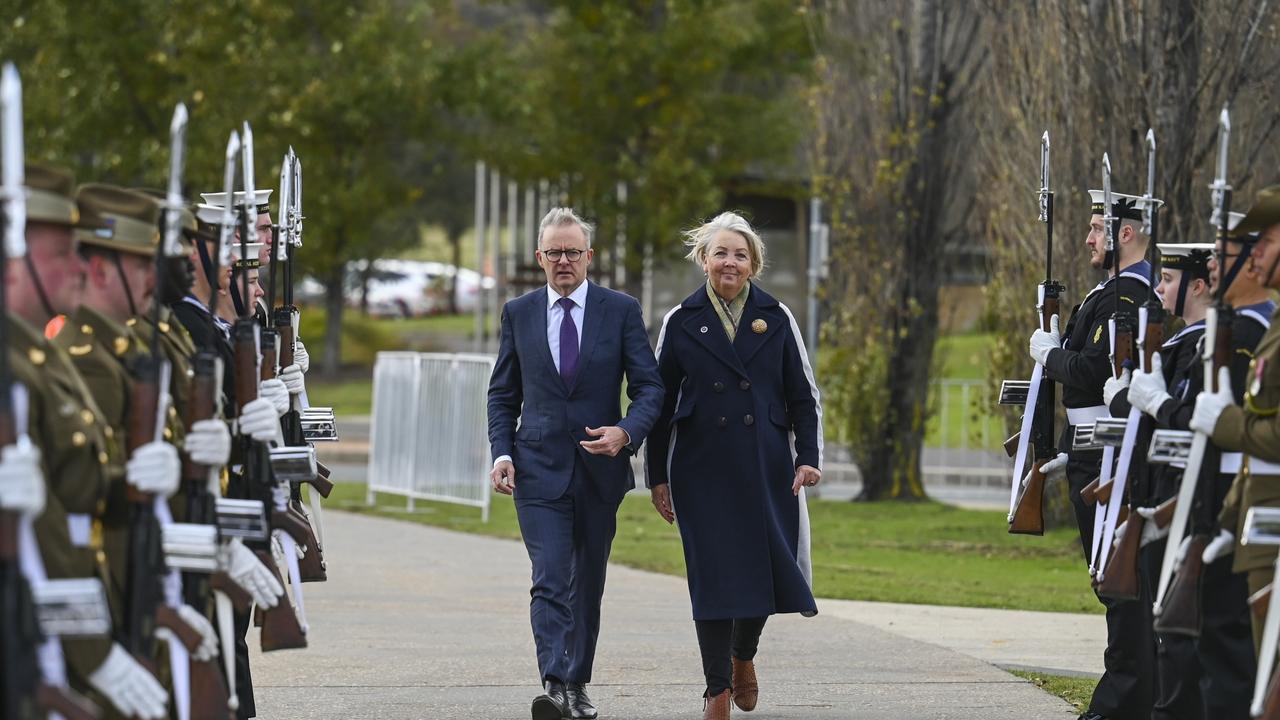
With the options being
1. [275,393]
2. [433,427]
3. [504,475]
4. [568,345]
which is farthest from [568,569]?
[433,427]

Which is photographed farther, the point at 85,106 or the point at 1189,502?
the point at 85,106

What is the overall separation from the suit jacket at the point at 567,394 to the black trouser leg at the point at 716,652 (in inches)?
28.0

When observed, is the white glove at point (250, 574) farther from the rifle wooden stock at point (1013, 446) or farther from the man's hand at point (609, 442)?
the rifle wooden stock at point (1013, 446)

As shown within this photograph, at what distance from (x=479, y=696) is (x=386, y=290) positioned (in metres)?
47.6

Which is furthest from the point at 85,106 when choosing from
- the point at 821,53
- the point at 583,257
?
the point at 583,257

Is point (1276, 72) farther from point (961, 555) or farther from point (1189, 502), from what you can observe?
point (1189, 502)

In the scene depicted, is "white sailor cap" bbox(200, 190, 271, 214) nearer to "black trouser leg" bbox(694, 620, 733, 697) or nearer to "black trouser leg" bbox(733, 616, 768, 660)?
"black trouser leg" bbox(694, 620, 733, 697)

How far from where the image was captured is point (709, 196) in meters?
31.4

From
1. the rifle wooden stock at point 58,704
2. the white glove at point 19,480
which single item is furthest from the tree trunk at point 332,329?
the white glove at point 19,480

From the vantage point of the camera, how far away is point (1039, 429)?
866 centimetres

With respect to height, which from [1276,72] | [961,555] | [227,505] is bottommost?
[961,555]

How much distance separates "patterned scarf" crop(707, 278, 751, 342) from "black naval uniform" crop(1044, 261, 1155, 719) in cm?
128

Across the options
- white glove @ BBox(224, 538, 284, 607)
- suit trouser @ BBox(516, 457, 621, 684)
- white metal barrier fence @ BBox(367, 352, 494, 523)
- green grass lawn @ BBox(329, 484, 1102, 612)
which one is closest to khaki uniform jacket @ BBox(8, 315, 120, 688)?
white glove @ BBox(224, 538, 284, 607)

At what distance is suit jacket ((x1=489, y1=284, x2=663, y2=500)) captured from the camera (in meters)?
8.45
